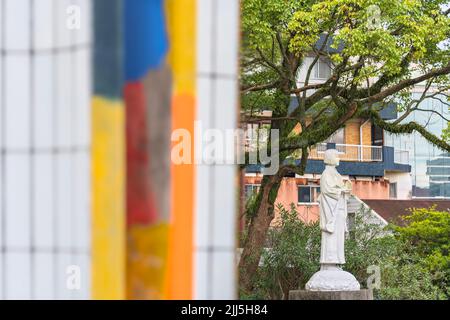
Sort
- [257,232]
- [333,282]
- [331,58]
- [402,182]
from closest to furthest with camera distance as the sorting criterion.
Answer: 1. [333,282]
2. [331,58]
3. [257,232]
4. [402,182]

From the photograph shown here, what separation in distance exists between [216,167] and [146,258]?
1.12m

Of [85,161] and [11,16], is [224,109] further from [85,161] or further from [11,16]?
[11,16]

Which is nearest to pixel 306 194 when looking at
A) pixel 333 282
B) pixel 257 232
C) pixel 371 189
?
pixel 371 189

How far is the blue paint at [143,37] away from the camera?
11.5ft

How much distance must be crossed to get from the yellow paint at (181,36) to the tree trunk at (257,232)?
1171 centimetres

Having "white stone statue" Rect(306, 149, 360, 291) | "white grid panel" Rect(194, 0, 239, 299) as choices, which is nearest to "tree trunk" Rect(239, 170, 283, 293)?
"white stone statue" Rect(306, 149, 360, 291)

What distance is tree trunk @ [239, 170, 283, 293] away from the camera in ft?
51.3

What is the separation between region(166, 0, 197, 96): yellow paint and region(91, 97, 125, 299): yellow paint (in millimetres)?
262

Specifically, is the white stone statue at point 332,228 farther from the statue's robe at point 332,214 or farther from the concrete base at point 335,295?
the concrete base at point 335,295

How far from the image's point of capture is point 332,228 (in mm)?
12672

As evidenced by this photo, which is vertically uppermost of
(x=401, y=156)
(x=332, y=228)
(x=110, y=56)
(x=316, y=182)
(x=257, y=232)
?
(x=401, y=156)

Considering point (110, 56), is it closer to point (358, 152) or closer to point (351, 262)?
point (351, 262)

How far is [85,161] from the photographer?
14.2 ft
